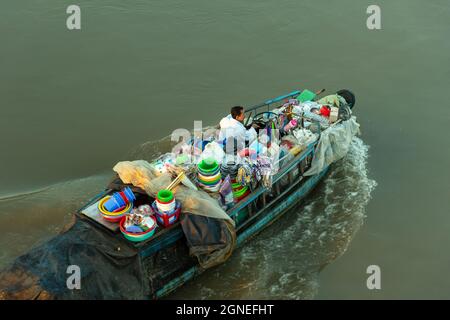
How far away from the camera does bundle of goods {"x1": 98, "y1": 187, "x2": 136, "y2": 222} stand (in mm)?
6199

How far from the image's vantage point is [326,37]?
12.7 metres

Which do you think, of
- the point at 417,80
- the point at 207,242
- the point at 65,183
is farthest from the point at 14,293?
the point at 417,80

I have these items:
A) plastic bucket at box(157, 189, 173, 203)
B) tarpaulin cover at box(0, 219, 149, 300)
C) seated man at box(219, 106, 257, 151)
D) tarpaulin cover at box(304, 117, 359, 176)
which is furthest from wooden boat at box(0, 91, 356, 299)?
tarpaulin cover at box(304, 117, 359, 176)

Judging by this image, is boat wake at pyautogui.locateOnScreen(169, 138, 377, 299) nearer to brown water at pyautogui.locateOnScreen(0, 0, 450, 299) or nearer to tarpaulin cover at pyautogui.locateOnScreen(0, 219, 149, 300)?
brown water at pyautogui.locateOnScreen(0, 0, 450, 299)

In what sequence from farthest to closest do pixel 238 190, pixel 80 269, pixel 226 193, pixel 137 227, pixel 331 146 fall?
pixel 331 146 < pixel 238 190 < pixel 226 193 < pixel 137 227 < pixel 80 269

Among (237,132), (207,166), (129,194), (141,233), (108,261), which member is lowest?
(108,261)

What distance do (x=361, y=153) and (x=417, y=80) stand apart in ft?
9.71

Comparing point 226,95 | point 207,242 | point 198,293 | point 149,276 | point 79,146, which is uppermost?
point 226,95

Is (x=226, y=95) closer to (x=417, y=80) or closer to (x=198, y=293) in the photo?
(x=417, y=80)

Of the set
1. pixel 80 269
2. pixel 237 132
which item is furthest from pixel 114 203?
pixel 237 132

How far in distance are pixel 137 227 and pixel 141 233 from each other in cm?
9

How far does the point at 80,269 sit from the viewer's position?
5.66 meters

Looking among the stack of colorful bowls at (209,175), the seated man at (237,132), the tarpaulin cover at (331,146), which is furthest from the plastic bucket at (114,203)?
the tarpaulin cover at (331,146)

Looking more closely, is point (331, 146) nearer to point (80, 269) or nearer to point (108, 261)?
point (108, 261)
